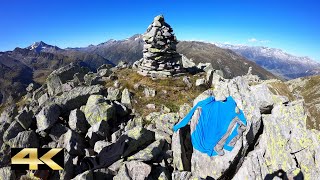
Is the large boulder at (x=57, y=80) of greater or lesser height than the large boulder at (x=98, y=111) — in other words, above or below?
above

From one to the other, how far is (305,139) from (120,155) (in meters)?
13.6

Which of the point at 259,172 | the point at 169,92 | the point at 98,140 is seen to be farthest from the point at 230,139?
the point at 169,92

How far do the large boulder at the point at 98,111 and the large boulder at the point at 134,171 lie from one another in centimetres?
817

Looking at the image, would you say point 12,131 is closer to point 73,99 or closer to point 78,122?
point 78,122

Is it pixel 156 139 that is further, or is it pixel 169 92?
pixel 169 92

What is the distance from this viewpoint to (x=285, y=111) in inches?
733

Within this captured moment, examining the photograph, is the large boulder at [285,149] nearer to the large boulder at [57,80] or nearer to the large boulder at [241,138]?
the large boulder at [241,138]

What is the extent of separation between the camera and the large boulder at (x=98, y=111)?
80.1ft

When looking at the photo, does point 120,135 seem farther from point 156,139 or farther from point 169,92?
point 169,92

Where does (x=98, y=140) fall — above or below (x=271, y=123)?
below

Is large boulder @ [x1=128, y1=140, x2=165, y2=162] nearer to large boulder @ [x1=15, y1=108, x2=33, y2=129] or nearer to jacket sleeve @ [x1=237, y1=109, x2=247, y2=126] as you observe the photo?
jacket sleeve @ [x1=237, y1=109, x2=247, y2=126]

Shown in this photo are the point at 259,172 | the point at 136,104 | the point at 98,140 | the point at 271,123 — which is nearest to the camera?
the point at 259,172

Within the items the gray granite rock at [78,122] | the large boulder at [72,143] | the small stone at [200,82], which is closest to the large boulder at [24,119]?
the gray granite rock at [78,122]

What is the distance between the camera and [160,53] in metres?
46.0
